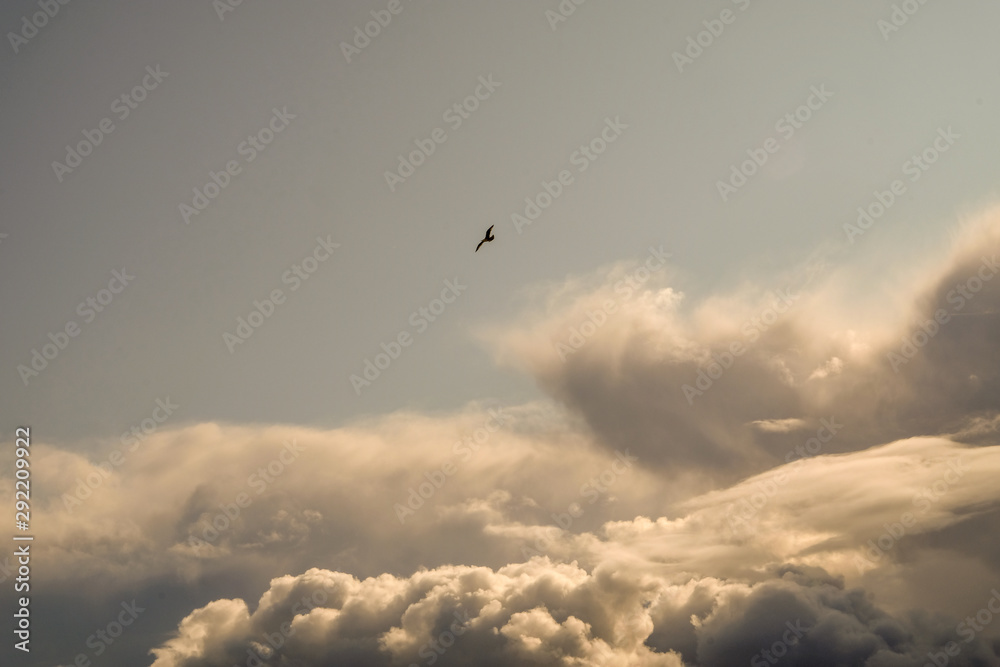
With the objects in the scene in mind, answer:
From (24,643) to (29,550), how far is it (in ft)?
53.2

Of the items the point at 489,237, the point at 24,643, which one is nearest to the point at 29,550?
the point at 24,643

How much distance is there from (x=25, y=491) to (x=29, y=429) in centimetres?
1044

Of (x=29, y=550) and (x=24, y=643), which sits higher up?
(x=29, y=550)

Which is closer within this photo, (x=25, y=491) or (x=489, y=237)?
(x=489, y=237)

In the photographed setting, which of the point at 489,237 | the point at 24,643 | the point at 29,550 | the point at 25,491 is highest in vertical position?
the point at 489,237

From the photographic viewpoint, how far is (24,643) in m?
101

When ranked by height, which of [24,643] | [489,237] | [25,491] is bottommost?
[24,643]

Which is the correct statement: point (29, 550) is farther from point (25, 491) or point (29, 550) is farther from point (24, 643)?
point (24, 643)

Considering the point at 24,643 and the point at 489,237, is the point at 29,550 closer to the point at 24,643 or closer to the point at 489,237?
the point at 24,643

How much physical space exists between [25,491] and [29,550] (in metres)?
9.81

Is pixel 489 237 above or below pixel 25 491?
above

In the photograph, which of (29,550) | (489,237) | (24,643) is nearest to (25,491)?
(29,550)

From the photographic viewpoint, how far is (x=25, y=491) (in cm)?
10056

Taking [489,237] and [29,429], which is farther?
[29,429]
